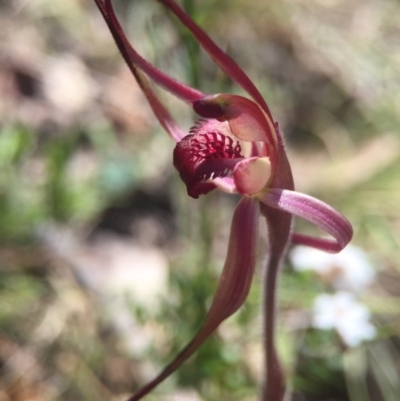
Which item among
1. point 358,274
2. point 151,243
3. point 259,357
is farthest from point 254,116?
point 151,243

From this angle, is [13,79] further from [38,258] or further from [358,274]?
[358,274]

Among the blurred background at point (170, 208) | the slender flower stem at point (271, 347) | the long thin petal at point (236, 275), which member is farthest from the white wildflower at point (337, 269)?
the long thin petal at point (236, 275)

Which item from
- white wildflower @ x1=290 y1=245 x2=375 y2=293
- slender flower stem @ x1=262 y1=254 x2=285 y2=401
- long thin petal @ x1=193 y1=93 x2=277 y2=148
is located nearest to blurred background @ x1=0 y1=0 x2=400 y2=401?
white wildflower @ x1=290 y1=245 x2=375 y2=293

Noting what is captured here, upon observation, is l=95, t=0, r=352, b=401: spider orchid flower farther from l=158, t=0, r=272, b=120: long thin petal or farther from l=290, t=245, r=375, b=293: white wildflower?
l=290, t=245, r=375, b=293: white wildflower

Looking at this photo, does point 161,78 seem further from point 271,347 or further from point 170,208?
point 170,208

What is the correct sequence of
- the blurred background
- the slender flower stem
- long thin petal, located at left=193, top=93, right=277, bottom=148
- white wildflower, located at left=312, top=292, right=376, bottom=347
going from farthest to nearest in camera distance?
the blurred background → white wildflower, located at left=312, top=292, right=376, bottom=347 → the slender flower stem → long thin petal, located at left=193, top=93, right=277, bottom=148

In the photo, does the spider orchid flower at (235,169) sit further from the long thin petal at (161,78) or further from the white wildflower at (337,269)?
the white wildflower at (337,269)

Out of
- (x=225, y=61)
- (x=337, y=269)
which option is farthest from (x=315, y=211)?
(x=337, y=269)

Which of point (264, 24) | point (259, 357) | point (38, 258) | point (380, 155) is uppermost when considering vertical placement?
point (264, 24)
